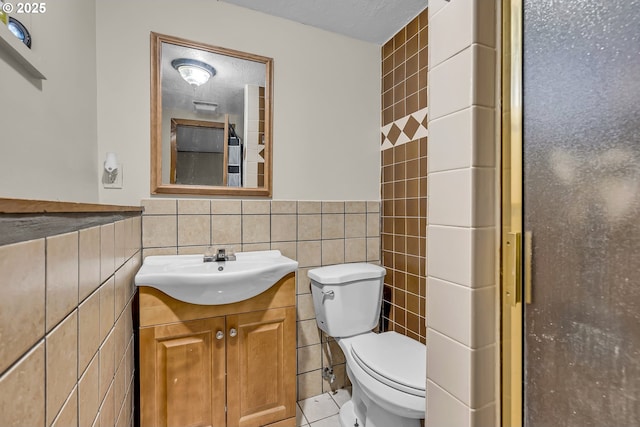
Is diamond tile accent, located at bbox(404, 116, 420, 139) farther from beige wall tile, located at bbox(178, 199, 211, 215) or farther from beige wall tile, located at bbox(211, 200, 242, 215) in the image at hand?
beige wall tile, located at bbox(178, 199, 211, 215)

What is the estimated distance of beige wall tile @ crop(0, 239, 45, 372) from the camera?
1.01 feet

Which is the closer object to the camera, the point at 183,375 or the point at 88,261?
the point at 88,261

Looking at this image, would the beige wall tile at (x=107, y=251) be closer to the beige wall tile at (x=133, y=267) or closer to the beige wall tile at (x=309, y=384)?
the beige wall tile at (x=133, y=267)

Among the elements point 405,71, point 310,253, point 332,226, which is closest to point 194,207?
point 310,253

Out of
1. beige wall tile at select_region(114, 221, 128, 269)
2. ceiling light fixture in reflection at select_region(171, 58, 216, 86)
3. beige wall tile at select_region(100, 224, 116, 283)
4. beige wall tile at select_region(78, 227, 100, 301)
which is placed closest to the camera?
beige wall tile at select_region(78, 227, 100, 301)

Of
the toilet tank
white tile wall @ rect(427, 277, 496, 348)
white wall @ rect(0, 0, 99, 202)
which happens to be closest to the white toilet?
the toilet tank

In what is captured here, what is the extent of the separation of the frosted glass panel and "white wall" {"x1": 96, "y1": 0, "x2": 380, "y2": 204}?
4.18ft

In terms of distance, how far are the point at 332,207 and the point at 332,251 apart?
0.27m

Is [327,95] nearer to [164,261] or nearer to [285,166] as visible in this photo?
[285,166]

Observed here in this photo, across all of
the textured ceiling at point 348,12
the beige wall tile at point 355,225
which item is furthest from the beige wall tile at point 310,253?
the textured ceiling at point 348,12

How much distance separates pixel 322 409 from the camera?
1.61 meters

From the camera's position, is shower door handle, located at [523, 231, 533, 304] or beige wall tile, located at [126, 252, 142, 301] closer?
shower door handle, located at [523, 231, 533, 304]

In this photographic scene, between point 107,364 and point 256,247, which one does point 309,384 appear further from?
point 107,364

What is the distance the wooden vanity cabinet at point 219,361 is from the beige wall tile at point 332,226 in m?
0.48
